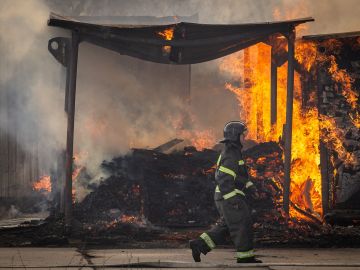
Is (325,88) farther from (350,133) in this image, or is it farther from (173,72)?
(173,72)

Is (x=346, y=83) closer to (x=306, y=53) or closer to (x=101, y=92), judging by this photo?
(x=306, y=53)

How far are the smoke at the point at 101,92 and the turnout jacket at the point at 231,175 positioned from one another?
5.54 m

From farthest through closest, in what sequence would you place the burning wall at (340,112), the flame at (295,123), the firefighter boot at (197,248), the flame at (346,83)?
the flame at (295,123) < the flame at (346,83) < the burning wall at (340,112) < the firefighter boot at (197,248)

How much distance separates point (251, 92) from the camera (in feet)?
45.9

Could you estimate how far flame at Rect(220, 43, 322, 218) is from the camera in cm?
1220

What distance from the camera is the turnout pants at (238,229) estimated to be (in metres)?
7.69

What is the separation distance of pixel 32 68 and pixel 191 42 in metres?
7.50

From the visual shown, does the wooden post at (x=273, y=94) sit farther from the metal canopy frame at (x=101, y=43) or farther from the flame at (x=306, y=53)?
the metal canopy frame at (x=101, y=43)

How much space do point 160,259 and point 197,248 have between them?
540 mm

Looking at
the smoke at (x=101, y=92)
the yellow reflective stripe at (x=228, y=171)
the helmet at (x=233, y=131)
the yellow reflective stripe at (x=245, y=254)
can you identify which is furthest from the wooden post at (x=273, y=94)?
the yellow reflective stripe at (x=245, y=254)

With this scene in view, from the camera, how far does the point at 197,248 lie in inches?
307

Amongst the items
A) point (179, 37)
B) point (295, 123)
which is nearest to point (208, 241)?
point (179, 37)

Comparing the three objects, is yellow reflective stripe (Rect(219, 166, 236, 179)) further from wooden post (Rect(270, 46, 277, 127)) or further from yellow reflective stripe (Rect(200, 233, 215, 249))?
wooden post (Rect(270, 46, 277, 127))

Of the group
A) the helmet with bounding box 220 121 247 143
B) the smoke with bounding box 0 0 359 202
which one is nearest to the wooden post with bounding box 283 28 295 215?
the helmet with bounding box 220 121 247 143
